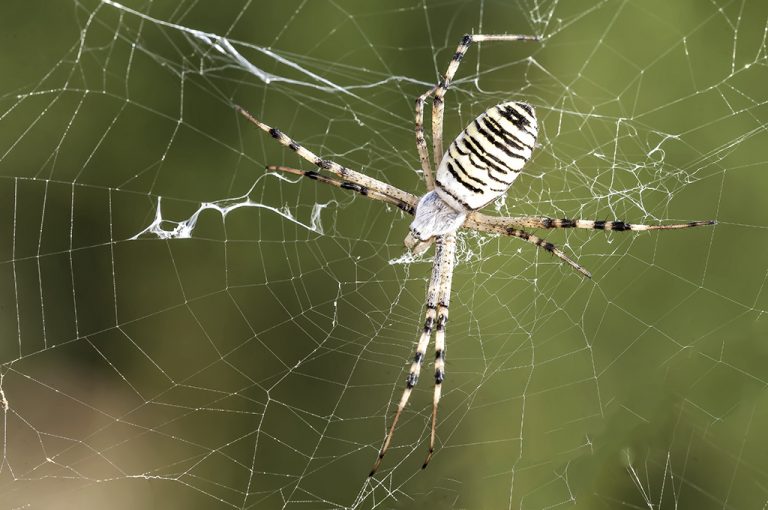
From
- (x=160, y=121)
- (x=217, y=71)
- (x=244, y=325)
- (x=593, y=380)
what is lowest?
(x=593, y=380)

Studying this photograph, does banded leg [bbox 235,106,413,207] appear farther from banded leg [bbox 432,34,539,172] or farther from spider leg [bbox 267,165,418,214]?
banded leg [bbox 432,34,539,172]

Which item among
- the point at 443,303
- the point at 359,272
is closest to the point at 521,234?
the point at 443,303

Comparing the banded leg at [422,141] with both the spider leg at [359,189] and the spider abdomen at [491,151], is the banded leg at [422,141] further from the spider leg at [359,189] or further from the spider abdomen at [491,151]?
the spider abdomen at [491,151]

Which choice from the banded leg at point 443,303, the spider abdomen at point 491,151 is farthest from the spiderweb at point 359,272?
the spider abdomen at point 491,151

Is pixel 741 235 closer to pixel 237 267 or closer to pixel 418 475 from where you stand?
pixel 418 475

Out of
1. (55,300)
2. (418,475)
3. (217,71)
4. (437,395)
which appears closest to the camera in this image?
(437,395)

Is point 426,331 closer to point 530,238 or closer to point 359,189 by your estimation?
point 530,238

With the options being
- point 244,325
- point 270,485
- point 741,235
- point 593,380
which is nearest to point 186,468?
point 270,485
